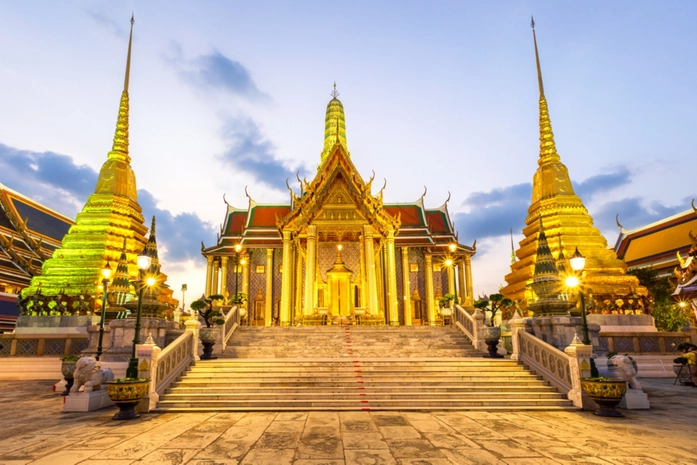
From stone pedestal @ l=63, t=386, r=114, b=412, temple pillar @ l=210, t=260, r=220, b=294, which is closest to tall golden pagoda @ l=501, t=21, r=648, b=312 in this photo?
stone pedestal @ l=63, t=386, r=114, b=412

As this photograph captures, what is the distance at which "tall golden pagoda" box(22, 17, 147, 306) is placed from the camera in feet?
70.4

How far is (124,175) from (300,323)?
1500 cm

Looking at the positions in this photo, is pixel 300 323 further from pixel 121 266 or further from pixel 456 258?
pixel 456 258

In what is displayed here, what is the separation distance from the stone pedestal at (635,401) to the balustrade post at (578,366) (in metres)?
0.94

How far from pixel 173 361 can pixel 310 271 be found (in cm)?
1161

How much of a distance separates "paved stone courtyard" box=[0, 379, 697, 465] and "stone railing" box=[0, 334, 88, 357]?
8.16 meters

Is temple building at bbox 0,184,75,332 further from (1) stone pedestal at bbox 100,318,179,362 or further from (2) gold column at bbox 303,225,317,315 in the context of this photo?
(1) stone pedestal at bbox 100,318,179,362

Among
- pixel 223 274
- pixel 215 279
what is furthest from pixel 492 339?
pixel 215 279

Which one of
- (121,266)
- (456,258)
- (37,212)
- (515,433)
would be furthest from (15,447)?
(37,212)

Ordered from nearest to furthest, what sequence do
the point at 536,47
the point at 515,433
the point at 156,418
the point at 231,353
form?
the point at 515,433 → the point at 156,418 → the point at 231,353 → the point at 536,47

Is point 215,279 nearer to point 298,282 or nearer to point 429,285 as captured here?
point 298,282

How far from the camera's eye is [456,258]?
3478cm

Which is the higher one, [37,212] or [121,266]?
[37,212]

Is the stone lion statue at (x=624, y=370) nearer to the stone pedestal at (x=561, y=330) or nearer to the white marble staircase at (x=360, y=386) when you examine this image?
the white marble staircase at (x=360, y=386)
